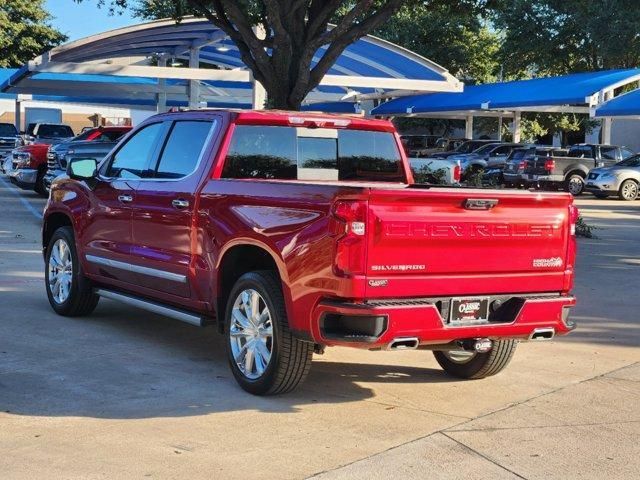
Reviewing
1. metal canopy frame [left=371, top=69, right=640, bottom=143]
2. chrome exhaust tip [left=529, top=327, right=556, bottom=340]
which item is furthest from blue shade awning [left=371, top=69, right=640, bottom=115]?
chrome exhaust tip [left=529, top=327, right=556, bottom=340]

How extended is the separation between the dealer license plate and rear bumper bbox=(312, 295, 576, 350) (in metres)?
0.05

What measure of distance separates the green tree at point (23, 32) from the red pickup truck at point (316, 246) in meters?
54.9

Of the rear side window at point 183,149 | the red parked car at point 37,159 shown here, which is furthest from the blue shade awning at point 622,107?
the rear side window at point 183,149

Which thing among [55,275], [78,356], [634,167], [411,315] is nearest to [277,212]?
[411,315]

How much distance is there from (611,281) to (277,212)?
760 cm

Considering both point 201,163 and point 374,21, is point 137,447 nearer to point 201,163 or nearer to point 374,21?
point 201,163

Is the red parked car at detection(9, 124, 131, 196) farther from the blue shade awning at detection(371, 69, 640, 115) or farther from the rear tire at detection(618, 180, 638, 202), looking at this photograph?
the rear tire at detection(618, 180, 638, 202)

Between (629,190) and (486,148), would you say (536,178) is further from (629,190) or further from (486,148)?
(486,148)

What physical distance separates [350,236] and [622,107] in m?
27.7

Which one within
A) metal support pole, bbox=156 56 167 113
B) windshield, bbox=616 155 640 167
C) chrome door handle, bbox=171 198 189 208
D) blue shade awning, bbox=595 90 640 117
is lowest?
chrome door handle, bbox=171 198 189 208

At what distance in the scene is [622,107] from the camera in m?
31.6

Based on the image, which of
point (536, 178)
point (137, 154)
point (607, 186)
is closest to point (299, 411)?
point (137, 154)

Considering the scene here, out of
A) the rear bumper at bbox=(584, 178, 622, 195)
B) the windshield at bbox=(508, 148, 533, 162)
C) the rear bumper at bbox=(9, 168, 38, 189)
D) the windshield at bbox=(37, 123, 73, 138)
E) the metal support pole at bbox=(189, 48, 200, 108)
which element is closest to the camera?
the rear bumper at bbox=(9, 168, 38, 189)

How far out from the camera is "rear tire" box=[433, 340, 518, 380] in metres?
7.27
